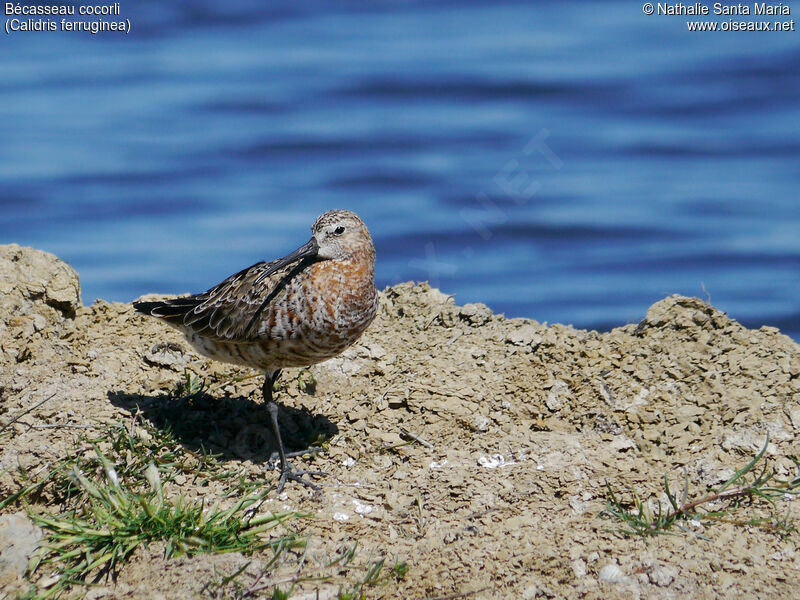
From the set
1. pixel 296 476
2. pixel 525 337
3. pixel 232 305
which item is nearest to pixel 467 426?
pixel 525 337

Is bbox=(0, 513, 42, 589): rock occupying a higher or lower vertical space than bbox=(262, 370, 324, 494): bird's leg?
lower

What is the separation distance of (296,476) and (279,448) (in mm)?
317

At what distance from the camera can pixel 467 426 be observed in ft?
20.9

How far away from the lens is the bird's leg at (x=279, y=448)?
19.5 ft

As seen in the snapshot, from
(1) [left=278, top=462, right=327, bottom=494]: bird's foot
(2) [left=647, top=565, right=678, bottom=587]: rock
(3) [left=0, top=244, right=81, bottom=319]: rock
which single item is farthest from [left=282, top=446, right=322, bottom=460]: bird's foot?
(2) [left=647, top=565, right=678, bottom=587]: rock

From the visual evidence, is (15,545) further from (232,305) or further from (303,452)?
(232,305)

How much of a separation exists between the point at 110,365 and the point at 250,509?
71.9 inches

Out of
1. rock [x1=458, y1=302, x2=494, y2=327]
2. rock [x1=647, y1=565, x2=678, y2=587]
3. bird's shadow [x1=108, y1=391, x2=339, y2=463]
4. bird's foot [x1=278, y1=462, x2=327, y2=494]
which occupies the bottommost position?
rock [x1=647, y1=565, x2=678, y2=587]

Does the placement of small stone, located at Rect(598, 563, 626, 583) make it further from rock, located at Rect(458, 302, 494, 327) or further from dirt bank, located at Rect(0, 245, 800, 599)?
rock, located at Rect(458, 302, 494, 327)

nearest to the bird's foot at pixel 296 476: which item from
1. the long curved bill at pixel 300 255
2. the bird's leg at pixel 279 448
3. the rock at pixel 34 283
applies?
the bird's leg at pixel 279 448

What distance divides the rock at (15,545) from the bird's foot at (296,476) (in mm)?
1404

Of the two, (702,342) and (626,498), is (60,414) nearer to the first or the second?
(626,498)

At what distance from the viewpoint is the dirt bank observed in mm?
4961

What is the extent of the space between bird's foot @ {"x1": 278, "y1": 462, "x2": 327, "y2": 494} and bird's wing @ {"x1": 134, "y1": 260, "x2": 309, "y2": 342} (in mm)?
922
